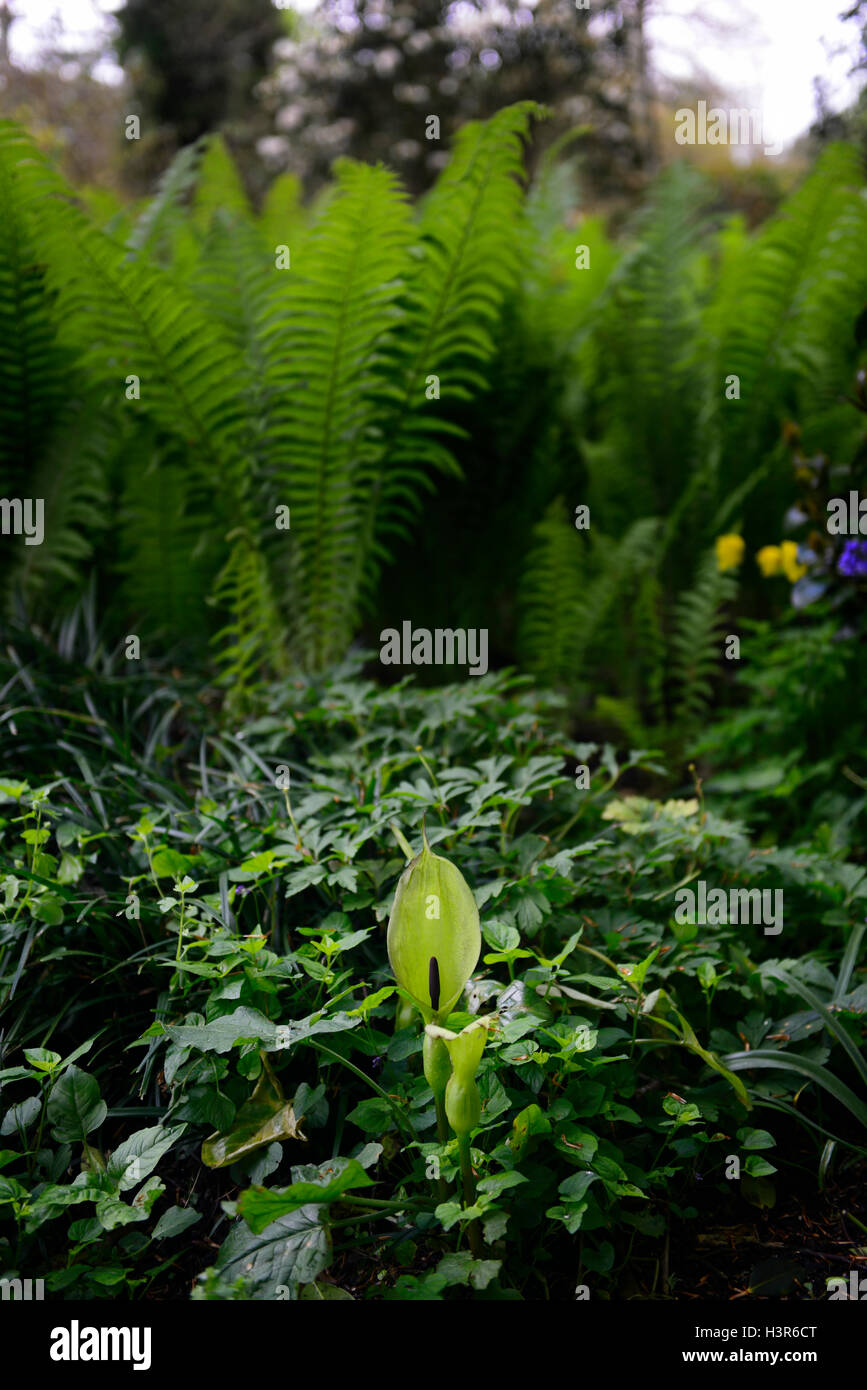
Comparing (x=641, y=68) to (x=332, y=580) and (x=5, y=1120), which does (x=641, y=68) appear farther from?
(x=5, y=1120)

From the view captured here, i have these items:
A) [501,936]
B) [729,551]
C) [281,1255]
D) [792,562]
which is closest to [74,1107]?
[281,1255]

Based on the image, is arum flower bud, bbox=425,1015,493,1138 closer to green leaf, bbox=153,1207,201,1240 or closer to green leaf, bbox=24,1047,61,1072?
green leaf, bbox=153,1207,201,1240

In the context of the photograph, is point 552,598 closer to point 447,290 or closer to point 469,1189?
point 447,290

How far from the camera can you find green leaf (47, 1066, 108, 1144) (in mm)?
1132

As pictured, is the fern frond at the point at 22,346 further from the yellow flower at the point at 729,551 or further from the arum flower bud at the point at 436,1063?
the arum flower bud at the point at 436,1063

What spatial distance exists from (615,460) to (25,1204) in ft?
9.23

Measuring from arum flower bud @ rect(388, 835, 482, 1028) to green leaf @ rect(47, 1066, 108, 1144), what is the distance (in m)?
A: 0.44

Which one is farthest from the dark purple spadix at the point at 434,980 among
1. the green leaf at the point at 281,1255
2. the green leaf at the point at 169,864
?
the green leaf at the point at 169,864

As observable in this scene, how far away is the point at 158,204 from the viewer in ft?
9.64

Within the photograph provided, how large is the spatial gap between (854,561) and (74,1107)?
1.98 metres

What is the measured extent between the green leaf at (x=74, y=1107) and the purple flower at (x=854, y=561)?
6.34 ft

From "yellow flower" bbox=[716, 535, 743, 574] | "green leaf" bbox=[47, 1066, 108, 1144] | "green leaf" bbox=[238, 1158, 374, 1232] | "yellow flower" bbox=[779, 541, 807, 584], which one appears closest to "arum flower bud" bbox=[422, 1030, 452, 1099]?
"green leaf" bbox=[238, 1158, 374, 1232]

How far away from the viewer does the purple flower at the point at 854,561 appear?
2.15 m

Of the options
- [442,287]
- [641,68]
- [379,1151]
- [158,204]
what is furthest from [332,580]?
[641,68]
